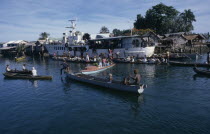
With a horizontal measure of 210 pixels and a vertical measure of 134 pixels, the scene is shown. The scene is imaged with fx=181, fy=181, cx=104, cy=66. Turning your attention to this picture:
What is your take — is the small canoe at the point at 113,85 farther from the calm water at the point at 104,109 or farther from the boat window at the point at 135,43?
the boat window at the point at 135,43

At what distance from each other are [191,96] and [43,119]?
50.0 feet

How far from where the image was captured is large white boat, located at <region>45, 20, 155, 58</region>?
5147cm

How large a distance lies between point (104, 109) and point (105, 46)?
42.9 metres

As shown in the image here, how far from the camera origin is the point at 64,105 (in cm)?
1847

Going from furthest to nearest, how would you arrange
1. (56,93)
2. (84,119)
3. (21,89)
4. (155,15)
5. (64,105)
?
(155,15)
(21,89)
(56,93)
(64,105)
(84,119)

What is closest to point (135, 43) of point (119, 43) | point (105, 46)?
point (119, 43)

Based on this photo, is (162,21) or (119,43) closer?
(119,43)

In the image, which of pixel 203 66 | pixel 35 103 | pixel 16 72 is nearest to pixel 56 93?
pixel 35 103

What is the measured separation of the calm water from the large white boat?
2666 centimetres

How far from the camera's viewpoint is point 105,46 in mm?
58562

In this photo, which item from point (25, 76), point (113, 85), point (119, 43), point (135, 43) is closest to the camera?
point (113, 85)

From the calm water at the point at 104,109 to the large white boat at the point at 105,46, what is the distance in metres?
26.7

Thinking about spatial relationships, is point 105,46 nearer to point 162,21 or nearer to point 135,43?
point 135,43

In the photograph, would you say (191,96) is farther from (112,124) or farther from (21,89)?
(21,89)
